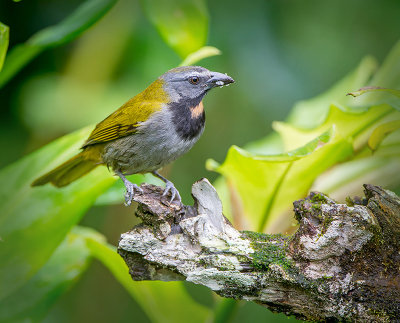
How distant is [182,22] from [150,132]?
802 mm

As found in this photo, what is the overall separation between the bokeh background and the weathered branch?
1.90m

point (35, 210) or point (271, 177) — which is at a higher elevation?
point (271, 177)

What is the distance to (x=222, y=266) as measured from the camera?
198 centimetres

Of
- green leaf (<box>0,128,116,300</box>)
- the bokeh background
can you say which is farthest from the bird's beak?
green leaf (<box>0,128,116,300</box>)

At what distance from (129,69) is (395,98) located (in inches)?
109

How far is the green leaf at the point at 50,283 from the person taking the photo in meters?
2.92

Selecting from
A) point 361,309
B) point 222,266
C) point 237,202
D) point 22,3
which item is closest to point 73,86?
point 22,3

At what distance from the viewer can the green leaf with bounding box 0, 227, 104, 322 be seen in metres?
2.92

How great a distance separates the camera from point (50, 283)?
10.1 ft

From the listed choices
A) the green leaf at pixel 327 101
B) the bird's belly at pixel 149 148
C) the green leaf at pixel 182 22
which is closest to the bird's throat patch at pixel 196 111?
the bird's belly at pixel 149 148

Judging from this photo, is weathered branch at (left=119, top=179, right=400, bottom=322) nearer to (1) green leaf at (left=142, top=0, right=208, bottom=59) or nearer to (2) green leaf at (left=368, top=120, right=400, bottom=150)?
(2) green leaf at (left=368, top=120, right=400, bottom=150)

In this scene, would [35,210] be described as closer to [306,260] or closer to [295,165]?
[295,165]

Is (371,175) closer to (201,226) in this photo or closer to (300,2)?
(201,226)

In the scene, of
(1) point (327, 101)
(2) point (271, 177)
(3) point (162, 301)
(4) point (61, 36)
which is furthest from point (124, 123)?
(1) point (327, 101)
